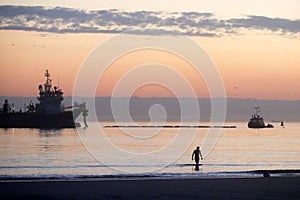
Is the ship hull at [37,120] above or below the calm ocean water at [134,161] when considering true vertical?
above

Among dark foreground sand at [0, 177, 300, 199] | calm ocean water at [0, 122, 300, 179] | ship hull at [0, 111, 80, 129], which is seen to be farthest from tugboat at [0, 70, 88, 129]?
dark foreground sand at [0, 177, 300, 199]

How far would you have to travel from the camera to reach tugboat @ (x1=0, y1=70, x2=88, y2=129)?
155 m

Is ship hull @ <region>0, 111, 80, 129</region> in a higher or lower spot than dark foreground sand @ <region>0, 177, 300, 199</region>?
higher

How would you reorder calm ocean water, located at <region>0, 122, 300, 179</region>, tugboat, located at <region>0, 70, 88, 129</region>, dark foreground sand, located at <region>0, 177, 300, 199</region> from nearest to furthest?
dark foreground sand, located at <region>0, 177, 300, 199</region>
calm ocean water, located at <region>0, 122, 300, 179</region>
tugboat, located at <region>0, 70, 88, 129</region>

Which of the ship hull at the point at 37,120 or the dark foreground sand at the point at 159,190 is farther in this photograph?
the ship hull at the point at 37,120

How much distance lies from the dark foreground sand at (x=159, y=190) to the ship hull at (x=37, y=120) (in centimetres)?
13791

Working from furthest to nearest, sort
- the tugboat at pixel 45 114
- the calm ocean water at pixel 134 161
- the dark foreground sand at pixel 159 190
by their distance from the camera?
the tugboat at pixel 45 114, the calm ocean water at pixel 134 161, the dark foreground sand at pixel 159 190

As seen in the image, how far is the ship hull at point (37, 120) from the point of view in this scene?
16225 centimetres

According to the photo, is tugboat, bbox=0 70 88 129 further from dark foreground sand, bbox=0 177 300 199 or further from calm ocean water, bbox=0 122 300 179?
dark foreground sand, bbox=0 177 300 199

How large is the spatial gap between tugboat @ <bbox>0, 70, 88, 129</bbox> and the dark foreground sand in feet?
435

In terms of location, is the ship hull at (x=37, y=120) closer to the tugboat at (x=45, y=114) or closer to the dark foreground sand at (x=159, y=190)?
the tugboat at (x=45, y=114)

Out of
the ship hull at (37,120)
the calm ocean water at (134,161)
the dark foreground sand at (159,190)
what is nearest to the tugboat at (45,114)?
the ship hull at (37,120)

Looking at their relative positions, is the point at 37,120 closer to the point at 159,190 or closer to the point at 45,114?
the point at 45,114

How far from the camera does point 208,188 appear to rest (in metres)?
21.9
